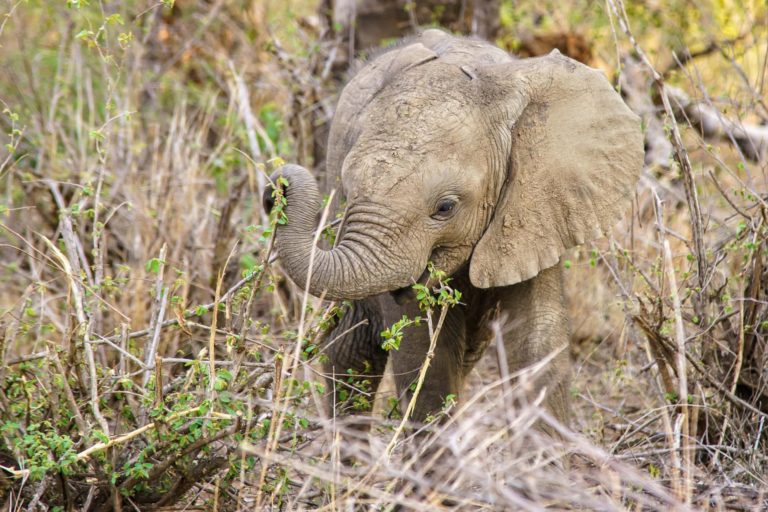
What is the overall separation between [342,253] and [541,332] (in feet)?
2.95

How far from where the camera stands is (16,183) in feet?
22.4

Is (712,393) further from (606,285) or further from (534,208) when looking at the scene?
(606,285)

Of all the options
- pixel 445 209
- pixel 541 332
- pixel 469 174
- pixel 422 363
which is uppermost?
pixel 469 174

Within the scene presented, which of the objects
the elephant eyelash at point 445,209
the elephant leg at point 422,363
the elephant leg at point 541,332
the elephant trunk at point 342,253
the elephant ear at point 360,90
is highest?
the elephant ear at point 360,90

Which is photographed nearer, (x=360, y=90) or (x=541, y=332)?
(x=541, y=332)

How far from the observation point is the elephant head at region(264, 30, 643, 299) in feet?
13.0

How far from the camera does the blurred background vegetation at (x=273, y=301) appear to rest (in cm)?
363

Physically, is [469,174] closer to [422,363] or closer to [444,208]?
[444,208]

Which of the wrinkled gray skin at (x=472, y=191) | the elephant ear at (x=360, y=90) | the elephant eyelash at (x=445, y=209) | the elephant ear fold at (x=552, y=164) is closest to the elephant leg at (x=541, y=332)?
the wrinkled gray skin at (x=472, y=191)

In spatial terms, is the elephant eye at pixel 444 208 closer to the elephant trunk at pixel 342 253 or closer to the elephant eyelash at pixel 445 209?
the elephant eyelash at pixel 445 209

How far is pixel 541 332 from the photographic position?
430 cm

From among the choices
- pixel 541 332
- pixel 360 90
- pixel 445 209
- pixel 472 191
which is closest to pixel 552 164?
pixel 472 191

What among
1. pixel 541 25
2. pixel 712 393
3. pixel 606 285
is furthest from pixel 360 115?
pixel 541 25

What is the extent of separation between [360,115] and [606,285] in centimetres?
269
